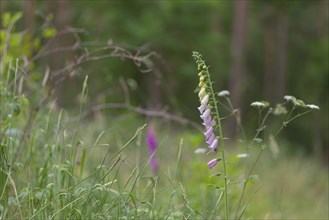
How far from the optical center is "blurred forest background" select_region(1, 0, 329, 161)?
52.5ft

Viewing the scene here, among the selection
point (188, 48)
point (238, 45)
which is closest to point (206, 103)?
point (188, 48)

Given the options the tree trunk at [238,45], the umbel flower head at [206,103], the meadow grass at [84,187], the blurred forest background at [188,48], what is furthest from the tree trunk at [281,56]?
the umbel flower head at [206,103]

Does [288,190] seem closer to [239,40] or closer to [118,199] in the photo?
[118,199]

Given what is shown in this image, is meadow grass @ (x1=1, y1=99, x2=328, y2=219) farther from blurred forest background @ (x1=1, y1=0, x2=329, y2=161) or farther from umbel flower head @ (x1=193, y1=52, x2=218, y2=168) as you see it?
blurred forest background @ (x1=1, y1=0, x2=329, y2=161)

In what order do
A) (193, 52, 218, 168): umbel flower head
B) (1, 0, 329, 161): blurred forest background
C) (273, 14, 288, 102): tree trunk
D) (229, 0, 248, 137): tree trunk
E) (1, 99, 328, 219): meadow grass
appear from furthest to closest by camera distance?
(273, 14, 288, 102): tree trunk → (229, 0, 248, 137): tree trunk → (1, 0, 329, 161): blurred forest background → (1, 99, 328, 219): meadow grass → (193, 52, 218, 168): umbel flower head

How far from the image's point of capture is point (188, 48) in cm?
1781

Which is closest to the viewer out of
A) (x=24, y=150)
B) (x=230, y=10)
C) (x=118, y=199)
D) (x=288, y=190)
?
(x=118, y=199)

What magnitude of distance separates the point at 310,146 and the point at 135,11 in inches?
435

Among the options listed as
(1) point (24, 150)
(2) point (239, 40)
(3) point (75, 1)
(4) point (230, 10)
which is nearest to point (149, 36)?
(3) point (75, 1)

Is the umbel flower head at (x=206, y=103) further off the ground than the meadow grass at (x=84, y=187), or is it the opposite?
the umbel flower head at (x=206, y=103)

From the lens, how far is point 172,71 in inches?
756

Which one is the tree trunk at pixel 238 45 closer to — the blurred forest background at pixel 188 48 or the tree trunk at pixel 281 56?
the blurred forest background at pixel 188 48

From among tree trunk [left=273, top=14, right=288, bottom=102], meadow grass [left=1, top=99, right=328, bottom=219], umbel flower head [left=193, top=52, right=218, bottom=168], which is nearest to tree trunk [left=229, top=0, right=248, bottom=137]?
tree trunk [left=273, top=14, right=288, bottom=102]

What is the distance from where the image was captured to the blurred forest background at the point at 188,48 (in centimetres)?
1602
